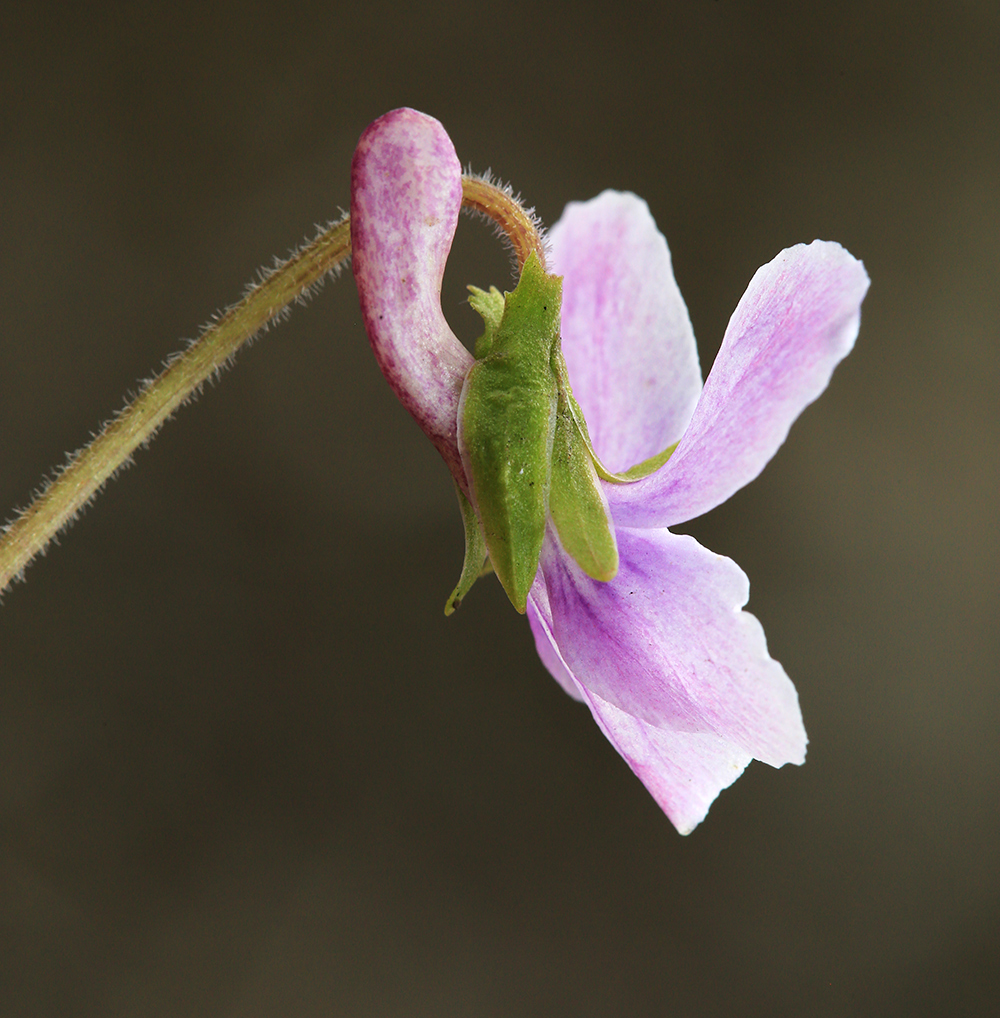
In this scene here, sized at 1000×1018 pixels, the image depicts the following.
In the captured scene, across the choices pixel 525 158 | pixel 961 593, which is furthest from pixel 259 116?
pixel 961 593

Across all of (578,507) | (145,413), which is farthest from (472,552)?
(145,413)

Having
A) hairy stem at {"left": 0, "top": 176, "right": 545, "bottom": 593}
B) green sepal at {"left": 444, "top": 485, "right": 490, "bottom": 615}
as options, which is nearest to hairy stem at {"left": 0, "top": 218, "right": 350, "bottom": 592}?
hairy stem at {"left": 0, "top": 176, "right": 545, "bottom": 593}

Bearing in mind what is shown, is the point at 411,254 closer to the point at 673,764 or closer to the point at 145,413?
the point at 145,413

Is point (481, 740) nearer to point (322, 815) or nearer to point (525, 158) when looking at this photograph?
point (322, 815)

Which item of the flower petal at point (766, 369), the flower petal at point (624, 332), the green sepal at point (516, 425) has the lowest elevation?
the green sepal at point (516, 425)

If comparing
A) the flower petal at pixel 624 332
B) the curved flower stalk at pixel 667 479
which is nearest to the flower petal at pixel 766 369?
the curved flower stalk at pixel 667 479

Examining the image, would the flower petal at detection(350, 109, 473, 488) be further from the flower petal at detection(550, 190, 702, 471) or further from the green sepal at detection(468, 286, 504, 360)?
the flower petal at detection(550, 190, 702, 471)

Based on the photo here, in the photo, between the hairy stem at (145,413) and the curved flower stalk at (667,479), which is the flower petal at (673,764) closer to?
the curved flower stalk at (667,479)
